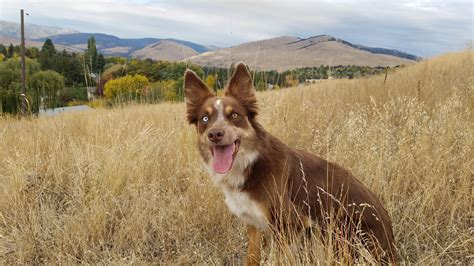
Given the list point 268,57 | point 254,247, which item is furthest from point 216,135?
point 268,57

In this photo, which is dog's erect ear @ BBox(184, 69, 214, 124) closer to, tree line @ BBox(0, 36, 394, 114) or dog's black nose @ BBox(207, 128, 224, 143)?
dog's black nose @ BBox(207, 128, 224, 143)

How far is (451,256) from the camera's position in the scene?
295 cm

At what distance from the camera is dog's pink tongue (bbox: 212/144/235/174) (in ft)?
9.39

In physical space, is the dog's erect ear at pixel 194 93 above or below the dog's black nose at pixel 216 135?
above

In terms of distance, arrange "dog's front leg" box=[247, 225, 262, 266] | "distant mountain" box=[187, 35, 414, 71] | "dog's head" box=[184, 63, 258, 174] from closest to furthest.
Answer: "dog's head" box=[184, 63, 258, 174] < "dog's front leg" box=[247, 225, 262, 266] < "distant mountain" box=[187, 35, 414, 71]

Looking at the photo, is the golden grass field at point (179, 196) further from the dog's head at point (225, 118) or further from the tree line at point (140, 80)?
the tree line at point (140, 80)

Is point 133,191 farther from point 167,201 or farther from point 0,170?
point 0,170

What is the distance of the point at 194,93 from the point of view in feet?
11.1

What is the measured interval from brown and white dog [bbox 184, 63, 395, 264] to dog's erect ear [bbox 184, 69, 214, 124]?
17cm

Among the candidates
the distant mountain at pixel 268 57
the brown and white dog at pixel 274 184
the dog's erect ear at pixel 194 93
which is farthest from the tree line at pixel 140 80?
the brown and white dog at pixel 274 184

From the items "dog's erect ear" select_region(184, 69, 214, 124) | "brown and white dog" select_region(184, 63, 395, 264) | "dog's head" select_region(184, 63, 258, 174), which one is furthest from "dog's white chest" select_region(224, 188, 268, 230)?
"dog's erect ear" select_region(184, 69, 214, 124)

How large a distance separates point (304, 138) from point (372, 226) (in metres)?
2.40

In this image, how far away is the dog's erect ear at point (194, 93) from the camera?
3348 millimetres

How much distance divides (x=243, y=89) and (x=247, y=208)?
975 mm
